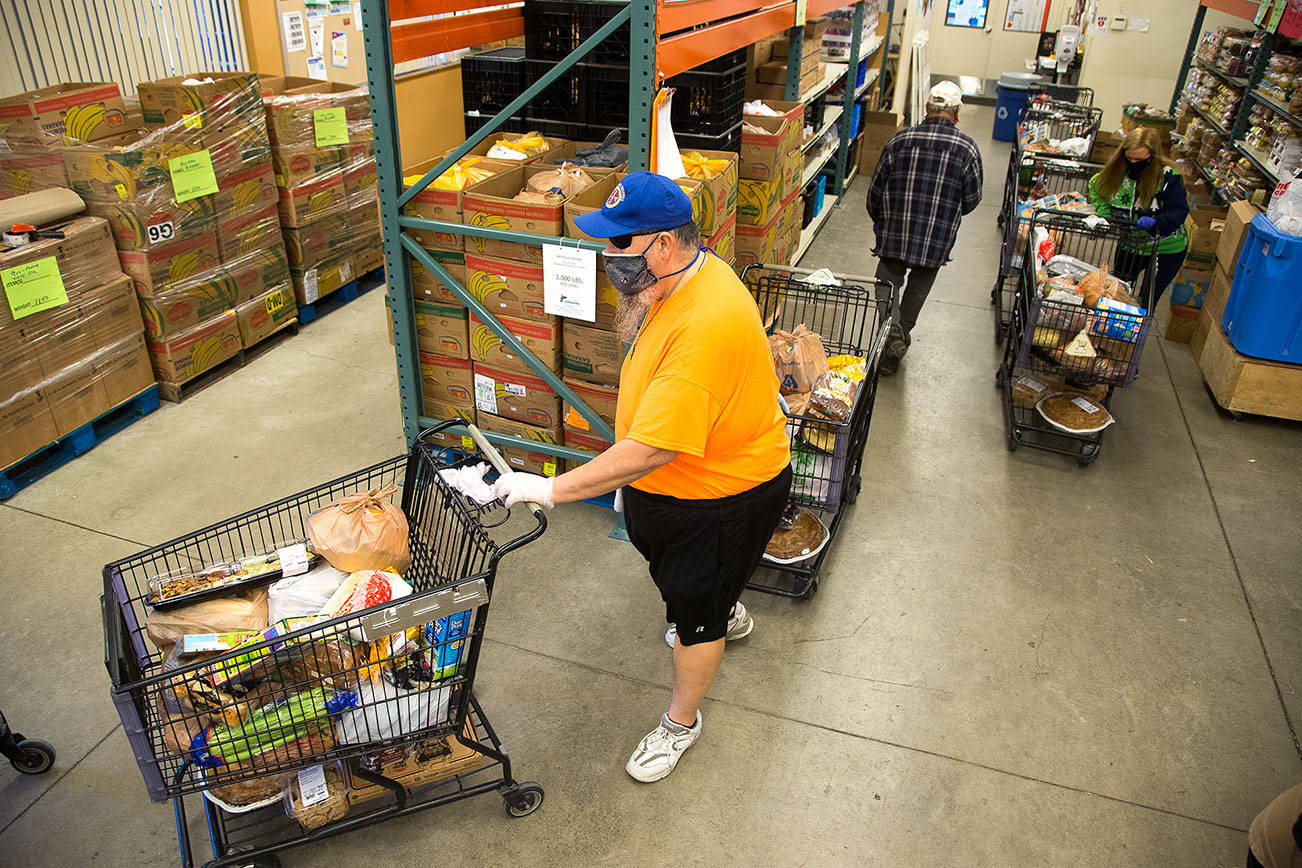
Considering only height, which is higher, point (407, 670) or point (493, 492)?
point (493, 492)

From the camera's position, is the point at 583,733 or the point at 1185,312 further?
the point at 1185,312

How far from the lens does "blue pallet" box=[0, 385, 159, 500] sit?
14.0 feet

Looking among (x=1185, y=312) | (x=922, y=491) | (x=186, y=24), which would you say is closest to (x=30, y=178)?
(x=186, y=24)

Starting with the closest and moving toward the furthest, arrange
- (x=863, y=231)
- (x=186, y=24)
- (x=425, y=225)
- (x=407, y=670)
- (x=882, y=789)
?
(x=407, y=670) < (x=882, y=789) < (x=425, y=225) < (x=186, y=24) < (x=863, y=231)

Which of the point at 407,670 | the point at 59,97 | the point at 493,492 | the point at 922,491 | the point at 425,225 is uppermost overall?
the point at 59,97

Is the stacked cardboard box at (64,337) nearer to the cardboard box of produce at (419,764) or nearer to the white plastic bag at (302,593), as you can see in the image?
the white plastic bag at (302,593)

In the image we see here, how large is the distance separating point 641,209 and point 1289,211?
478 centimetres

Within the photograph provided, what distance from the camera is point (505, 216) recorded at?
3.63m

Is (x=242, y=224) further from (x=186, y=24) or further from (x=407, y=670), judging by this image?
(x=407, y=670)

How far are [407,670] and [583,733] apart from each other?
3.12 feet

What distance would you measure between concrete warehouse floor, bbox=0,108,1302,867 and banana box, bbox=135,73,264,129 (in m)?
1.58

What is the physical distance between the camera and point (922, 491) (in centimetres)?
459

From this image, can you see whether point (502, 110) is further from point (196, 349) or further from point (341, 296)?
point (341, 296)

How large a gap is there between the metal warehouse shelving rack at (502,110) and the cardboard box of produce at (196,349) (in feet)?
5.53
